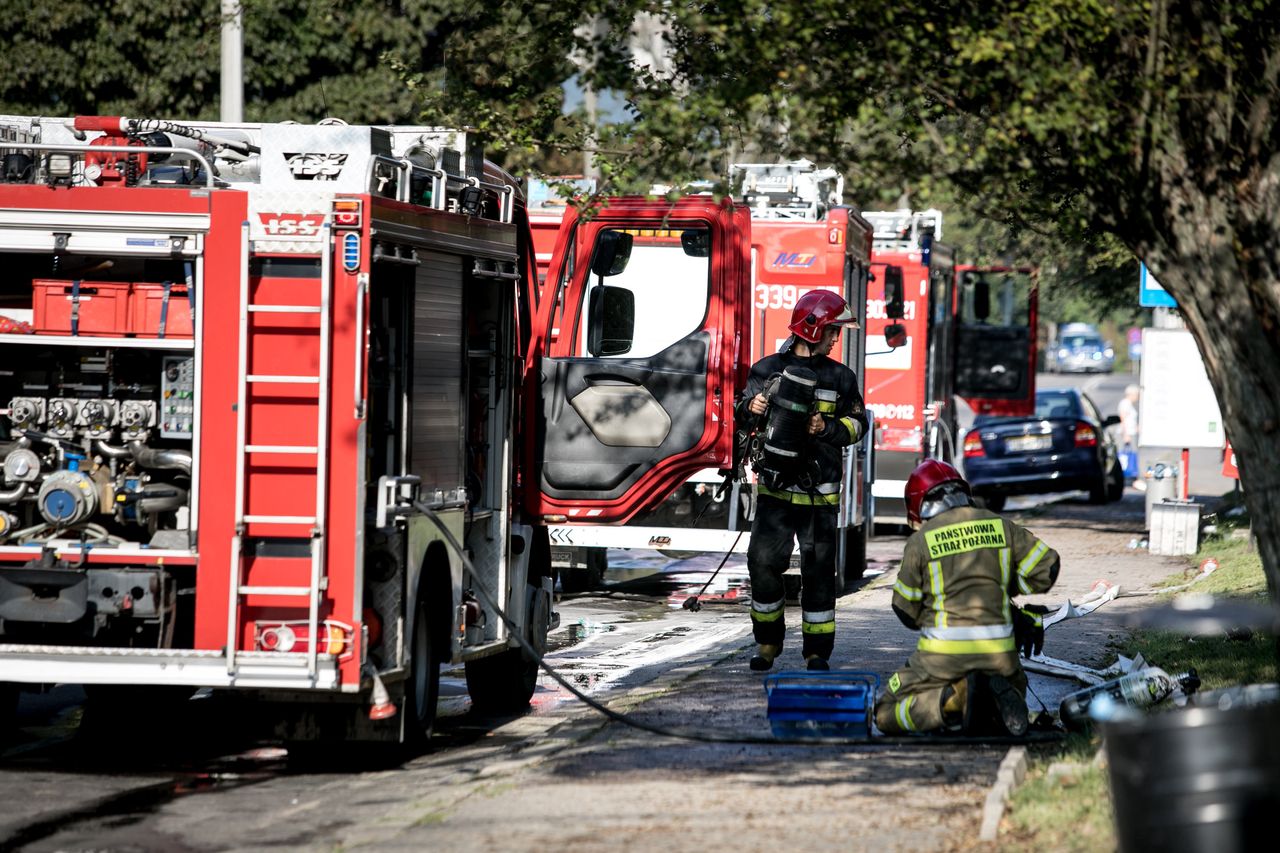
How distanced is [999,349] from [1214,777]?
2144 cm

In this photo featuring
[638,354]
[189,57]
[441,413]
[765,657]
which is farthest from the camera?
[189,57]

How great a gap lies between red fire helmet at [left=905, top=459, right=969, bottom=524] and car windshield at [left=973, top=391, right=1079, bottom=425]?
18.2m

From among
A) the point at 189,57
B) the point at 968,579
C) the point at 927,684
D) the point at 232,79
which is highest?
the point at 189,57

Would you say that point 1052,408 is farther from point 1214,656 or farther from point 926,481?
point 926,481

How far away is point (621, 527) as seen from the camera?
1423 centimetres

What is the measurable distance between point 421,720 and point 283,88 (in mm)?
17653

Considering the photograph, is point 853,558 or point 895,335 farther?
point 895,335

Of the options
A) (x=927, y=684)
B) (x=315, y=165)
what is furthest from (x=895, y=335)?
(x=315, y=165)

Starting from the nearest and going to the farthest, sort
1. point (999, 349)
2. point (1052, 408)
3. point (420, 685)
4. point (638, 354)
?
point (420, 685) < point (638, 354) < point (999, 349) < point (1052, 408)

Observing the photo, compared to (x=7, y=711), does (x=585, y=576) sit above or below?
below

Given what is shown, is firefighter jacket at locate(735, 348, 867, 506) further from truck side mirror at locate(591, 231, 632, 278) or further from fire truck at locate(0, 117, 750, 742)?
truck side mirror at locate(591, 231, 632, 278)

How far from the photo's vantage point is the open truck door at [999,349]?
2564cm

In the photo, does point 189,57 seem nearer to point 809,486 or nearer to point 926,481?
point 809,486

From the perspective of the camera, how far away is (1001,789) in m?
6.72
